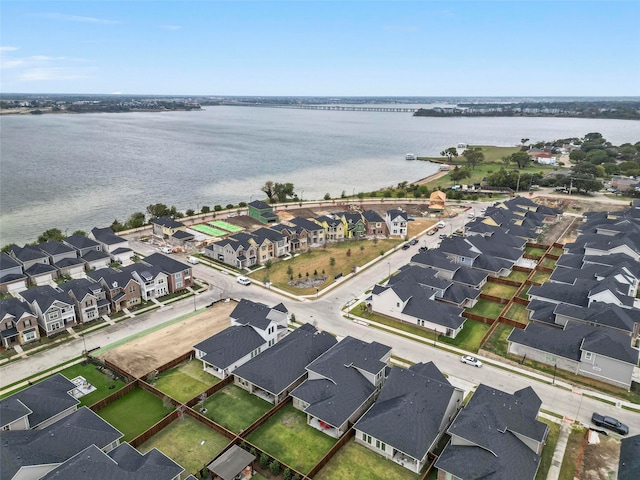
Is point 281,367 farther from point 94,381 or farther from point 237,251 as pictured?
point 237,251

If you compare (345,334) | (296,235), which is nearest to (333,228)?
(296,235)

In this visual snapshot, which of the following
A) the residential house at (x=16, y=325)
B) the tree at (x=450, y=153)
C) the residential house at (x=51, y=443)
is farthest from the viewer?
the tree at (x=450, y=153)

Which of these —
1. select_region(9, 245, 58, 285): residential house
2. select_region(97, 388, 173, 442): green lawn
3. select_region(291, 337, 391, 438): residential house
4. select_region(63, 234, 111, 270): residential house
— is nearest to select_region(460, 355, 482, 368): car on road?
select_region(291, 337, 391, 438): residential house

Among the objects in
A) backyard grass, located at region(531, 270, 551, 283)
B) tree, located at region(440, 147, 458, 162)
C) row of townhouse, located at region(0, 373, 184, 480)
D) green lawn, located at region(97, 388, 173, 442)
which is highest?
tree, located at region(440, 147, 458, 162)

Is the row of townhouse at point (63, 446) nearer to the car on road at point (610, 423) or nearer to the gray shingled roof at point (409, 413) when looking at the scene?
the gray shingled roof at point (409, 413)

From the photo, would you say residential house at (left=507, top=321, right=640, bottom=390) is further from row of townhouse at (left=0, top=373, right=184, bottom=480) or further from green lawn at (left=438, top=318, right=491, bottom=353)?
row of townhouse at (left=0, top=373, right=184, bottom=480)

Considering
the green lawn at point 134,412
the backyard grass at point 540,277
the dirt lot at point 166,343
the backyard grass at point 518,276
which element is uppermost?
the backyard grass at point 540,277

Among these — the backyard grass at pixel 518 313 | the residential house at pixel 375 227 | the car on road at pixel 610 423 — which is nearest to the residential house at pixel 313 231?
the residential house at pixel 375 227
